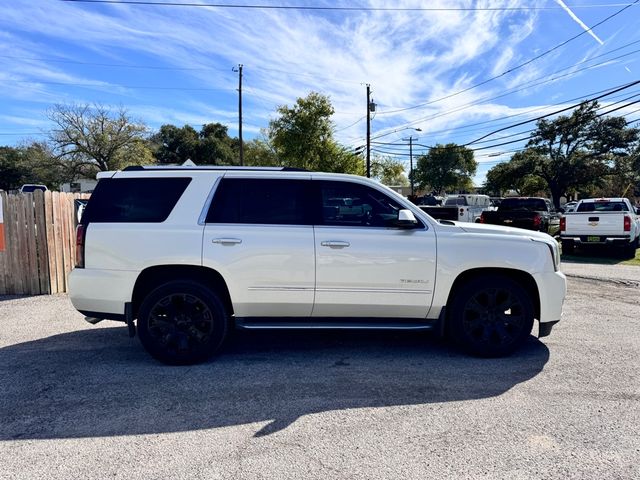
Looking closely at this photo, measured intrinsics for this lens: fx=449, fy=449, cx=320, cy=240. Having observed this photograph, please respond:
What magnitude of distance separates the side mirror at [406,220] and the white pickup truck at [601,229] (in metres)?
11.6

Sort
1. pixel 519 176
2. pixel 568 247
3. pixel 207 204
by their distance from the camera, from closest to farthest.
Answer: pixel 207 204 < pixel 568 247 < pixel 519 176

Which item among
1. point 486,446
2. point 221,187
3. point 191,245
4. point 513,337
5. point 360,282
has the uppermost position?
point 221,187

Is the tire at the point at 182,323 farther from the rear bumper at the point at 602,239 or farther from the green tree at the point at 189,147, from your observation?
the green tree at the point at 189,147

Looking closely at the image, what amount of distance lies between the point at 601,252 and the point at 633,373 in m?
12.8

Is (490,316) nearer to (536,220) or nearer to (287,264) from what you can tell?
(287,264)

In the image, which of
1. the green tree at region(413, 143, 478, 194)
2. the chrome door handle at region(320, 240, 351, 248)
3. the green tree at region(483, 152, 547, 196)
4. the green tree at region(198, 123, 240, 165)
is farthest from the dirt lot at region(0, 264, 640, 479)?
the green tree at region(413, 143, 478, 194)


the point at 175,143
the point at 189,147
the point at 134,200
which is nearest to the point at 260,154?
the point at 189,147

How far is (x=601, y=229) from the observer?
1348 cm

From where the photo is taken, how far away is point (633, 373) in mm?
4309

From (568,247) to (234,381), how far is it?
13.7m

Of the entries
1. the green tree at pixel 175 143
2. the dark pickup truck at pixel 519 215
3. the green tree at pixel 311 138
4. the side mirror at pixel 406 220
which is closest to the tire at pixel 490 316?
the side mirror at pixel 406 220

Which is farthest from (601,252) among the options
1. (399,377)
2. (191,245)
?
(191,245)

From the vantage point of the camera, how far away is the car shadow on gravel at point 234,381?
3.49 meters

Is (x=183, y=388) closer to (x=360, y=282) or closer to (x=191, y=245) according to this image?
(x=191, y=245)
